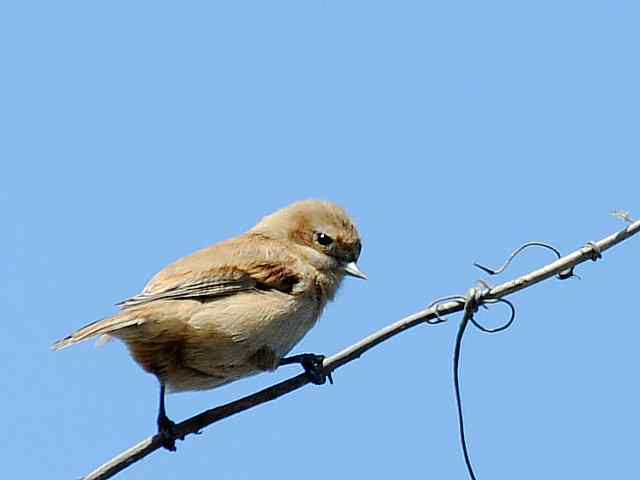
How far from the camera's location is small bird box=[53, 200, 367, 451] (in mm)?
5531

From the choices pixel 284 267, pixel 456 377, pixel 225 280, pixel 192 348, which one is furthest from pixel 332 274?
pixel 456 377

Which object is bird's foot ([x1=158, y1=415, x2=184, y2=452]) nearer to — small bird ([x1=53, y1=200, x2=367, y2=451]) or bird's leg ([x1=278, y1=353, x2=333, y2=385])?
small bird ([x1=53, y1=200, x2=367, y2=451])

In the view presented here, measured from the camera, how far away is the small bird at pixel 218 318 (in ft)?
18.1

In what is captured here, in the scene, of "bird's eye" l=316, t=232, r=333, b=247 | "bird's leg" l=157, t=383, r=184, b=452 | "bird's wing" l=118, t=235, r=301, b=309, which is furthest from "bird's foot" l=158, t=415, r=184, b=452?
"bird's eye" l=316, t=232, r=333, b=247

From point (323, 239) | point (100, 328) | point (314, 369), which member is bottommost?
point (314, 369)

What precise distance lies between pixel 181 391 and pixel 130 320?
599 millimetres

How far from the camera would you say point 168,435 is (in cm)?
530

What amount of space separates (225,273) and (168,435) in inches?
42.3

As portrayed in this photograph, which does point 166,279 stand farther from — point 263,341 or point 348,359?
point 348,359

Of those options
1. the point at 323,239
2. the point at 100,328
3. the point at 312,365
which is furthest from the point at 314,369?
the point at 323,239

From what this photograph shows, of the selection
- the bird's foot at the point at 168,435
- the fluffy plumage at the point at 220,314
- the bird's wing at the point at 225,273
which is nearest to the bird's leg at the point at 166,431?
the bird's foot at the point at 168,435

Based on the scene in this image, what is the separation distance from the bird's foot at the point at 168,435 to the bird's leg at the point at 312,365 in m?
0.71

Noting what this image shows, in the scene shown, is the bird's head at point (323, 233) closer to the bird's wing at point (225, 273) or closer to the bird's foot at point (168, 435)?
the bird's wing at point (225, 273)

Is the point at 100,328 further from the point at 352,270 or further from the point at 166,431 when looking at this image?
the point at 352,270
